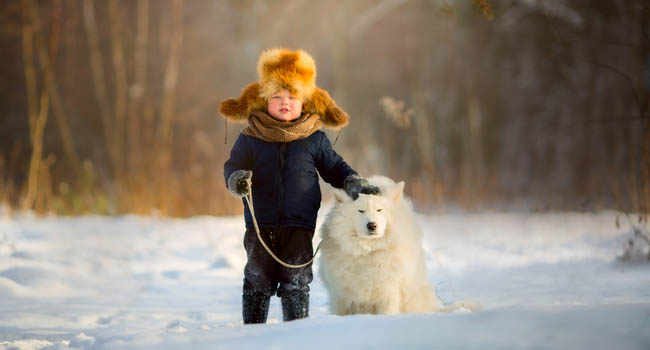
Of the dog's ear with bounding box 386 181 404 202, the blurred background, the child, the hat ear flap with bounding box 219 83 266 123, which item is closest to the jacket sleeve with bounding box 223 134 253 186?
the child

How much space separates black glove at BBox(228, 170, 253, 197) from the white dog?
0.47 m

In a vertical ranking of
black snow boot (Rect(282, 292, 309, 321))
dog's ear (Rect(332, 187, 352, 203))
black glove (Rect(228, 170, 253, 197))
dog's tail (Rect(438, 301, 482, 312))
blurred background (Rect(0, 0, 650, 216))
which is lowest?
dog's tail (Rect(438, 301, 482, 312))

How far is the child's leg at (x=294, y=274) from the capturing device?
2469 mm

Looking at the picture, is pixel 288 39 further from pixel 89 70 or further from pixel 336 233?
pixel 336 233

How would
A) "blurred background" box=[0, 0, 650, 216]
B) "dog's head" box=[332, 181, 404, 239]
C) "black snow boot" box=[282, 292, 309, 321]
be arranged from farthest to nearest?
"blurred background" box=[0, 0, 650, 216], "black snow boot" box=[282, 292, 309, 321], "dog's head" box=[332, 181, 404, 239]

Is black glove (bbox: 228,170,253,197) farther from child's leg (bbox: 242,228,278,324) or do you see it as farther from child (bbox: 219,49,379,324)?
child's leg (bbox: 242,228,278,324)

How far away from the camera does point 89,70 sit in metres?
11.2

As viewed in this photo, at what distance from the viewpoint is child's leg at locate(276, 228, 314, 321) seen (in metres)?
2.47

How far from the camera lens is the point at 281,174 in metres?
2.53

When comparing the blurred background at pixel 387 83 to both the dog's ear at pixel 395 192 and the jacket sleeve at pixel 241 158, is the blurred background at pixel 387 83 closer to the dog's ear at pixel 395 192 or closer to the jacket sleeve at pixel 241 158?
the jacket sleeve at pixel 241 158

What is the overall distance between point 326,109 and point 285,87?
0.28m

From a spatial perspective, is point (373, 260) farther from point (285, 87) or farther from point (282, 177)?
point (285, 87)

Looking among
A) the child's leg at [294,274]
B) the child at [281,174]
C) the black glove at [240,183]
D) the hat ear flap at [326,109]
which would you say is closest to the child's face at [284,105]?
the child at [281,174]

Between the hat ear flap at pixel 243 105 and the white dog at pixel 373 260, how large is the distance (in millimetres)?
674
